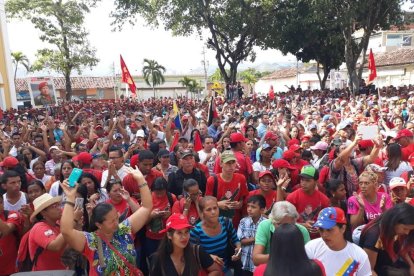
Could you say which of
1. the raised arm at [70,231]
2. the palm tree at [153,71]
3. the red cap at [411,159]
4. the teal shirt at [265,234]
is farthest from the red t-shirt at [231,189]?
the palm tree at [153,71]

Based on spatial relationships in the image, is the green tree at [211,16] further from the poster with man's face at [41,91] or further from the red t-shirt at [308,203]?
the red t-shirt at [308,203]

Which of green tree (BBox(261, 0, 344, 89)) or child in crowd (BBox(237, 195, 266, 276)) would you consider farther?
green tree (BBox(261, 0, 344, 89))

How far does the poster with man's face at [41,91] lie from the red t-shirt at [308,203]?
14501mm

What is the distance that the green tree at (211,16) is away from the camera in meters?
24.6

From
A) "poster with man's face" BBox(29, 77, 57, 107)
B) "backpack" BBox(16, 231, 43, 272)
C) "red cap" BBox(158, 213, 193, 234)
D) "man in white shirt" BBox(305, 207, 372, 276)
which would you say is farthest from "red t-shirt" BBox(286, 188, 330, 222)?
"poster with man's face" BBox(29, 77, 57, 107)

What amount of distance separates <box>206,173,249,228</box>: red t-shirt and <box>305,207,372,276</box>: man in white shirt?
5.69ft

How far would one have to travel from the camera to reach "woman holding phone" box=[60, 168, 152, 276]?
3002mm

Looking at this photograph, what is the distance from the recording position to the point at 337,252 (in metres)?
2.91

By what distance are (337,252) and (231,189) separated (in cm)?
190

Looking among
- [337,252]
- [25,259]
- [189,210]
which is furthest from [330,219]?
[25,259]

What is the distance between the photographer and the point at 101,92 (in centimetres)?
6359

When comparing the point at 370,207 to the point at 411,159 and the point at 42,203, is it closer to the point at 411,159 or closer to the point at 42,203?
the point at 411,159

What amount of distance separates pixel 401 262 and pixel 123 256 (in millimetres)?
2004

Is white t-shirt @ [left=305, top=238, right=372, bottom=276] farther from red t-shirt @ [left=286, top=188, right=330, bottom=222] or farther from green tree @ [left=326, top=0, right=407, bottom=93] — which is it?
green tree @ [left=326, top=0, right=407, bottom=93]
